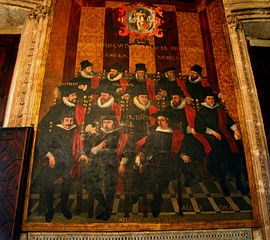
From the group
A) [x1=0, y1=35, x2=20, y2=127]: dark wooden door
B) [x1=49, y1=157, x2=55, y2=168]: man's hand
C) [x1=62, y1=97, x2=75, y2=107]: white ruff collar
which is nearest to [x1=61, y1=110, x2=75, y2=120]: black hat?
[x1=62, y1=97, x2=75, y2=107]: white ruff collar

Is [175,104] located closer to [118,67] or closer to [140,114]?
[140,114]

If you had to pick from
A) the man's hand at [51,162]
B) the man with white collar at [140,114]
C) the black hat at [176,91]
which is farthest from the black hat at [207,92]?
the man's hand at [51,162]

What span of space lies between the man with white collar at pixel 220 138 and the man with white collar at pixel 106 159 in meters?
1.55

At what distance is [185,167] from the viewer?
148 inches

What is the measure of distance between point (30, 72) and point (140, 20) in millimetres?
2731

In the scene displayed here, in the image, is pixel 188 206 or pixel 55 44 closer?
pixel 188 206

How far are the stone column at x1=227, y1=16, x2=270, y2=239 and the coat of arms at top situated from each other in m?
1.69

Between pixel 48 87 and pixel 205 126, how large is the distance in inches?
125

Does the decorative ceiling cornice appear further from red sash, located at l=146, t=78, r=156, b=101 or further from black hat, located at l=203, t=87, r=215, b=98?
black hat, located at l=203, t=87, r=215, b=98

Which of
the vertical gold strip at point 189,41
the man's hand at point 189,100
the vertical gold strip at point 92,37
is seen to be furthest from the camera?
the vertical gold strip at point 189,41

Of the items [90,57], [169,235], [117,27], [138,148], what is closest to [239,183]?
[169,235]

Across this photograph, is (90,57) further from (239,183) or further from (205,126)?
(239,183)

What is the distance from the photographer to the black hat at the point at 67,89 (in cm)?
412

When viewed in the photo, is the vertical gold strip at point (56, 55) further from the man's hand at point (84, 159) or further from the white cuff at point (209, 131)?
the white cuff at point (209, 131)
